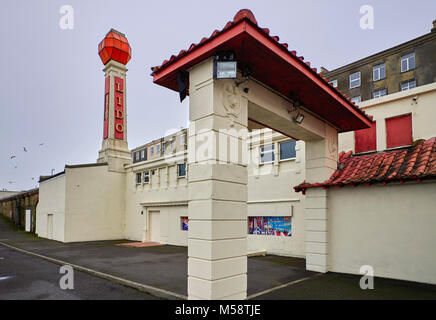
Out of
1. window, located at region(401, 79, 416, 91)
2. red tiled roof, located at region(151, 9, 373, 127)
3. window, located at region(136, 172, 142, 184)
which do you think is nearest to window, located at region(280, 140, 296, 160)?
red tiled roof, located at region(151, 9, 373, 127)

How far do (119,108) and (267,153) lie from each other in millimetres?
Result: 16061

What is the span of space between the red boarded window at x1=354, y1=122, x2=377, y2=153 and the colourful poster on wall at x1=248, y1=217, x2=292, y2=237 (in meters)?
4.48

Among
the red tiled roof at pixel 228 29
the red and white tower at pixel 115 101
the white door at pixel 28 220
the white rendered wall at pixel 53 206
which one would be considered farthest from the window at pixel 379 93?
the white door at pixel 28 220

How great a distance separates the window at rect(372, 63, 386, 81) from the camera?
2998 cm

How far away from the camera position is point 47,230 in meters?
24.8

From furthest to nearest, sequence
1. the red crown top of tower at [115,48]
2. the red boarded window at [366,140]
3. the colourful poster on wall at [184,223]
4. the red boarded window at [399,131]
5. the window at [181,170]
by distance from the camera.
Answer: the red crown top of tower at [115,48]
the window at [181,170]
the colourful poster on wall at [184,223]
the red boarded window at [366,140]
the red boarded window at [399,131]

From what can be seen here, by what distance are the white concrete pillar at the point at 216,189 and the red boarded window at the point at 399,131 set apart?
26.2 feet

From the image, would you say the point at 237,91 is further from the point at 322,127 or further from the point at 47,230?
the point at 47,230

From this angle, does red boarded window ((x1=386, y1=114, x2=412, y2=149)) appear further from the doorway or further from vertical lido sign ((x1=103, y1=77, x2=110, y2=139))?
vertical lido sign ((x1=103, y1=77, x2=110, y2=139))

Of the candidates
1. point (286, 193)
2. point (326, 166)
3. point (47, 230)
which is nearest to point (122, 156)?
point (47, 230)

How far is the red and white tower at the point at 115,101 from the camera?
24969mm

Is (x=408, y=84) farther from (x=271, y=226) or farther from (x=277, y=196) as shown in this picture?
(x=271, y=226)

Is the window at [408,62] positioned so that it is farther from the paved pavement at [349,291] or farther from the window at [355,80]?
the paved pavement at [349,291]

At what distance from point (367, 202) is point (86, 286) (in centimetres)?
858
